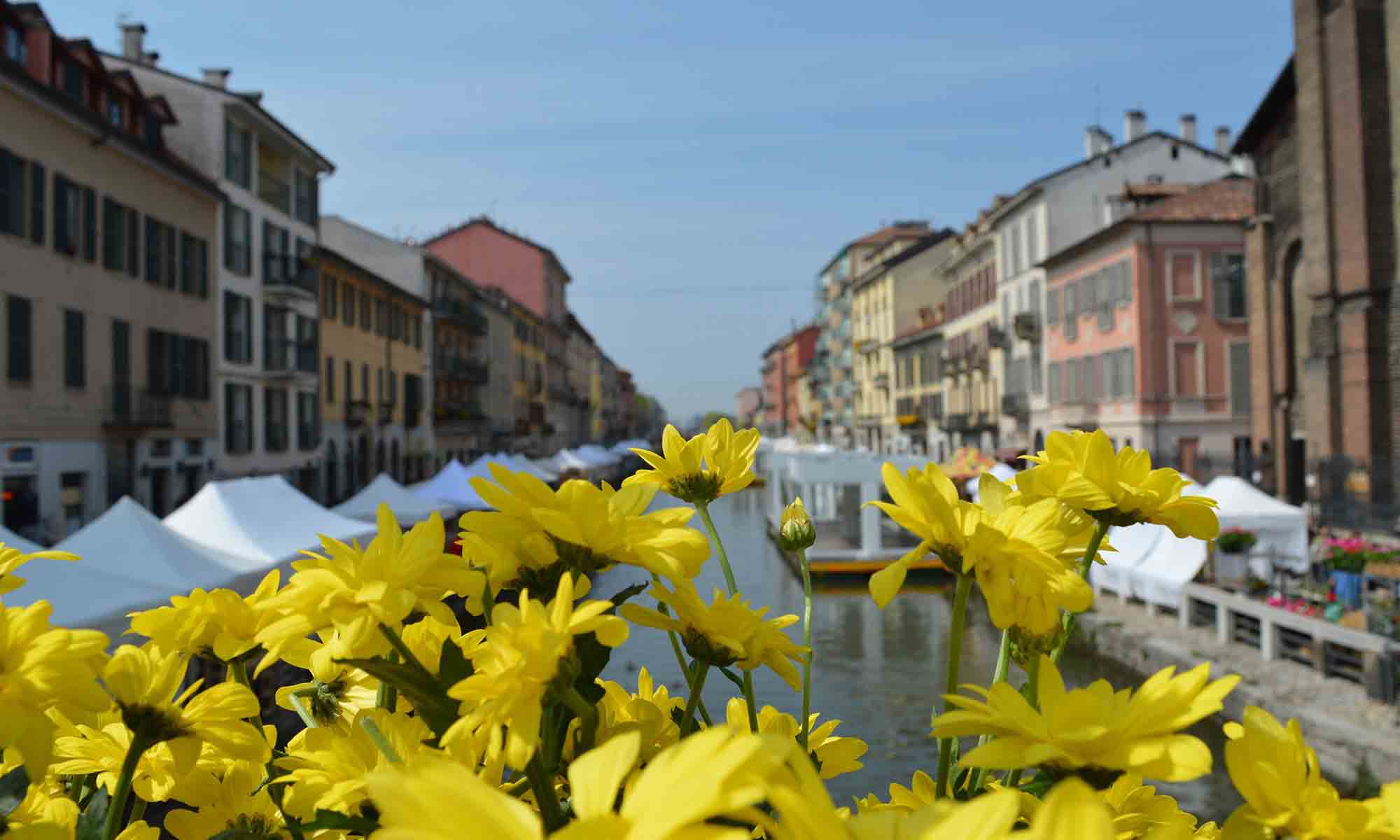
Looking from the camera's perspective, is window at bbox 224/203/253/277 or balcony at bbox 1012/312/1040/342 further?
balcony at bbox 1012/312/1040/342

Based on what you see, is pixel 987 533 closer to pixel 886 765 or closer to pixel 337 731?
pixel 337 731

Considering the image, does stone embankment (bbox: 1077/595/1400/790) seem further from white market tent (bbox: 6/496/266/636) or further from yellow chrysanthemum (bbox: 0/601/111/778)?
white market tent (bbox: 6/496/266/636)

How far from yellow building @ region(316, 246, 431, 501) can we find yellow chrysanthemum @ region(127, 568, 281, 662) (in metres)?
36.4

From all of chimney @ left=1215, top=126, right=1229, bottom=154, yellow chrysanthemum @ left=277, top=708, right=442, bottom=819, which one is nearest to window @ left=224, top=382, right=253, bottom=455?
yellow chrysanthemum @ left=277, top=708, right=442, bottom=819

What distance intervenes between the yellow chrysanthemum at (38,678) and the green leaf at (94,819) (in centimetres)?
17

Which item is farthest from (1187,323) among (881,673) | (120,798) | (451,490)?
(120,798)

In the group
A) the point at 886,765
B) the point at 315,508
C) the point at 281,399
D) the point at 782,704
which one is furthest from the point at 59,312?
the point at 886,765

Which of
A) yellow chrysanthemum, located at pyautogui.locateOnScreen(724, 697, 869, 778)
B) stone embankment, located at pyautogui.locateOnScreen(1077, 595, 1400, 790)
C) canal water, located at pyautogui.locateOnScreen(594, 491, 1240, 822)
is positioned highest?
yellow chrysanthemum, located at pyautogui.locateOnScreen(724, 697, 869, 778)

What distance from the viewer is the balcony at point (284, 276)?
32594 millimetres

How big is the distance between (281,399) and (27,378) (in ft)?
42.8

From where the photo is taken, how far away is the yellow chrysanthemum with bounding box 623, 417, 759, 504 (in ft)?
5.09

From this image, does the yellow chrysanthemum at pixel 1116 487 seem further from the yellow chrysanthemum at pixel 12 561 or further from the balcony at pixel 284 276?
the balcony at pixel 284 276

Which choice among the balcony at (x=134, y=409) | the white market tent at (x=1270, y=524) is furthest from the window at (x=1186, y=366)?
the balcony at (x=134, y=409)

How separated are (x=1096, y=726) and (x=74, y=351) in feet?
83.4
